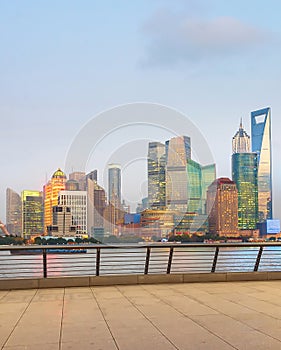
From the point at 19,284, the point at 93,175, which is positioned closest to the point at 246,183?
the point at 93,175

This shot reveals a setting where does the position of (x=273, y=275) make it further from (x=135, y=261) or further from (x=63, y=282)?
(x=63, y=282)

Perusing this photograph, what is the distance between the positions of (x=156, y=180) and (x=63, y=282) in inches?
559

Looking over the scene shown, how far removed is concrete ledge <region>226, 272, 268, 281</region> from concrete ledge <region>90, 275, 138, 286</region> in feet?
7.06

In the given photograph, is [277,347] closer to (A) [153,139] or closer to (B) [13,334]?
(B) [13,334]

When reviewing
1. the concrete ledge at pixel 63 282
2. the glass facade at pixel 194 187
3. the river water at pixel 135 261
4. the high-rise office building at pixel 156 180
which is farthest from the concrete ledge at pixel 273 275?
the glass facade at pixel 194 187

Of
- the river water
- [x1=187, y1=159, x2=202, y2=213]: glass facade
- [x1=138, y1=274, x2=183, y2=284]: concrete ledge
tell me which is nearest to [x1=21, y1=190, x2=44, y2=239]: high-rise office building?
the river water

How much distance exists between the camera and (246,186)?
32.5m

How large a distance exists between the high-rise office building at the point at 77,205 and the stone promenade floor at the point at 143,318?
11035mm

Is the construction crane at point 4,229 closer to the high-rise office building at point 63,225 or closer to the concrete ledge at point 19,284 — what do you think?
the high-rise office building at point 63,225

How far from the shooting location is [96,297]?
805 centimetres

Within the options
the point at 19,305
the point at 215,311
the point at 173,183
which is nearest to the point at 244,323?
the point at 215,311

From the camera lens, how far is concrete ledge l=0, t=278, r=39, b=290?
363 inches

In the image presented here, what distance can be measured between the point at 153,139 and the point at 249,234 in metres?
7.93

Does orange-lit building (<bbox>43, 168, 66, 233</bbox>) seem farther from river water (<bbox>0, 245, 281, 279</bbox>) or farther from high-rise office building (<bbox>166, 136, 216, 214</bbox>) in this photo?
high-rise office building (<bbox>166, 136, 216, 214</bbox>)
